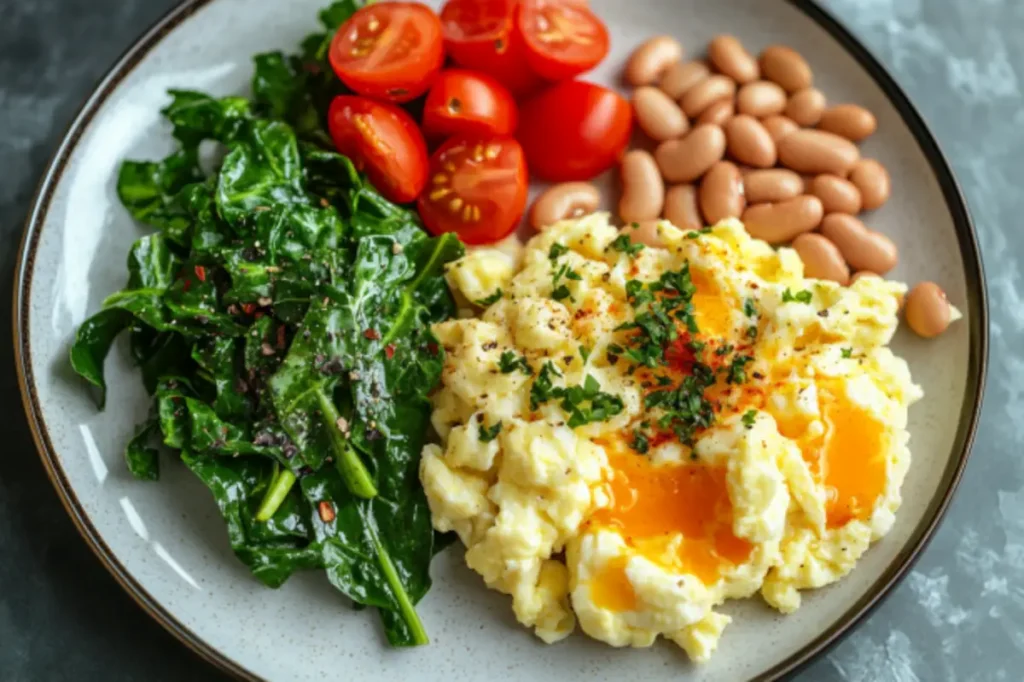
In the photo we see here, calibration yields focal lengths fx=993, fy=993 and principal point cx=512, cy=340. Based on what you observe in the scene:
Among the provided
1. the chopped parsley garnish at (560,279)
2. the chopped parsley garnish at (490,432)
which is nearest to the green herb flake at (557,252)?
the chopped parsley garnish at (560,279)

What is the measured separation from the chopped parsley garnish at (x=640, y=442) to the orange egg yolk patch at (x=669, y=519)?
0.03 metres

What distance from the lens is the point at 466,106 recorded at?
359 cm

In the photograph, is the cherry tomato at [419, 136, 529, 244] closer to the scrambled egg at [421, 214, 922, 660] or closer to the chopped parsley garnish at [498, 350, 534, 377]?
the scrambled egg at [421, 214, 922, 660]

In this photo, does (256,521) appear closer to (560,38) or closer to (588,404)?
(588,404)

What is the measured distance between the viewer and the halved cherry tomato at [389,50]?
3506 millimetres

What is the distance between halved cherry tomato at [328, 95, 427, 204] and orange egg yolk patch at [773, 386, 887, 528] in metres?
1.55

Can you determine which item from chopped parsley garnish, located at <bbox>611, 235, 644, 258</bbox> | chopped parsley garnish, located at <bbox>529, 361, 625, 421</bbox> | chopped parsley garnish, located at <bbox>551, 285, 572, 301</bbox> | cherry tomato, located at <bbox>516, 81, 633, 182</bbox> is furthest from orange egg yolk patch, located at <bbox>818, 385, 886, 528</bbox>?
cherry tomato, located at <bbox>516, 81, 633, 182</bbox>

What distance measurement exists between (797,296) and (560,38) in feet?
4.23

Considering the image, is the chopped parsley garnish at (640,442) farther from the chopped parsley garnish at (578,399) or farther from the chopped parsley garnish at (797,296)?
the chopped parsley garnish at (797,296)

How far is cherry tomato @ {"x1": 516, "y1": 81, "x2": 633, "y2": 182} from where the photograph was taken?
371cm

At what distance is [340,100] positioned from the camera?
3.56m

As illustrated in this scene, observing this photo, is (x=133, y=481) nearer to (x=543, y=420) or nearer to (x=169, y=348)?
(x=169, y=348)

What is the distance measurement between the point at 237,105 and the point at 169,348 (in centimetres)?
93

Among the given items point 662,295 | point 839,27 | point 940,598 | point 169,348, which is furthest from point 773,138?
point 169,348
